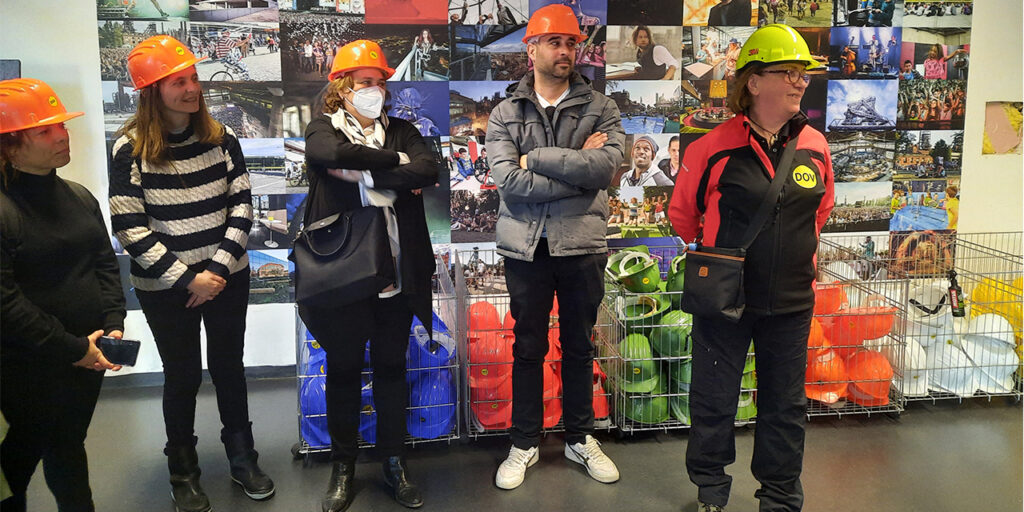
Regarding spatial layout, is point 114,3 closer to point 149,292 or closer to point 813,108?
point 149,292

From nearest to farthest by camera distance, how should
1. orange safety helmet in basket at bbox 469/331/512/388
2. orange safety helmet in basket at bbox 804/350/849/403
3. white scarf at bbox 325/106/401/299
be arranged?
1. white scarf at bbox 325/106/401/299
2. orange safety helmet in basket at bbox 469/331/512/388
3. orange safety helmet in basket at bbox 804/350/849/403

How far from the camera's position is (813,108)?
472 centimetres

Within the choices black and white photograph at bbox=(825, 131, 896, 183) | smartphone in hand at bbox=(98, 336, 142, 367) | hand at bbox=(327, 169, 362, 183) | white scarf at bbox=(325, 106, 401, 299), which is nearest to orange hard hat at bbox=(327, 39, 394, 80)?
white scarf at bbox=(325, 106, 401, 299)

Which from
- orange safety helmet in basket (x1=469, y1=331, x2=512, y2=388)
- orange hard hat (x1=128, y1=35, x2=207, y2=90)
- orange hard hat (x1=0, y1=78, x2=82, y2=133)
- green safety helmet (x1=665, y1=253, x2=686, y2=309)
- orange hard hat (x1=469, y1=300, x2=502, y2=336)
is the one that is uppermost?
orange hard hat (x1=128, y1=35, x2=207, y2=90)

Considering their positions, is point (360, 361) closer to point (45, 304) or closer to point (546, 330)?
point (546, 330)

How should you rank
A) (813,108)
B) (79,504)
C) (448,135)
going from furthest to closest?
1. (813,108)
2. (448,135)
3. (79,504)

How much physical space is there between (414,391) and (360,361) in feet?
2.25

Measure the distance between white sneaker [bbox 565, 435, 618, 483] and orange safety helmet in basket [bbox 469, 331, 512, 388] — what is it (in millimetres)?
484

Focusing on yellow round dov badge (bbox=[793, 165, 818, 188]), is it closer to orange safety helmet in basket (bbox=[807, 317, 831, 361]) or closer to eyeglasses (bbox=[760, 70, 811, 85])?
eyeglasses (bbox=[760, 70, 811, 85])

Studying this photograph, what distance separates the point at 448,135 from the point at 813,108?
234 centimetres

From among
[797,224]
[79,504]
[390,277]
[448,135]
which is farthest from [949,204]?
[79,504]

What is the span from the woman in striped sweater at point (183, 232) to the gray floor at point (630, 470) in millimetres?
302

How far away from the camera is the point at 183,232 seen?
2844 millimetres

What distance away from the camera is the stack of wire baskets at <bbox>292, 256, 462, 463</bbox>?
3.52 meters
